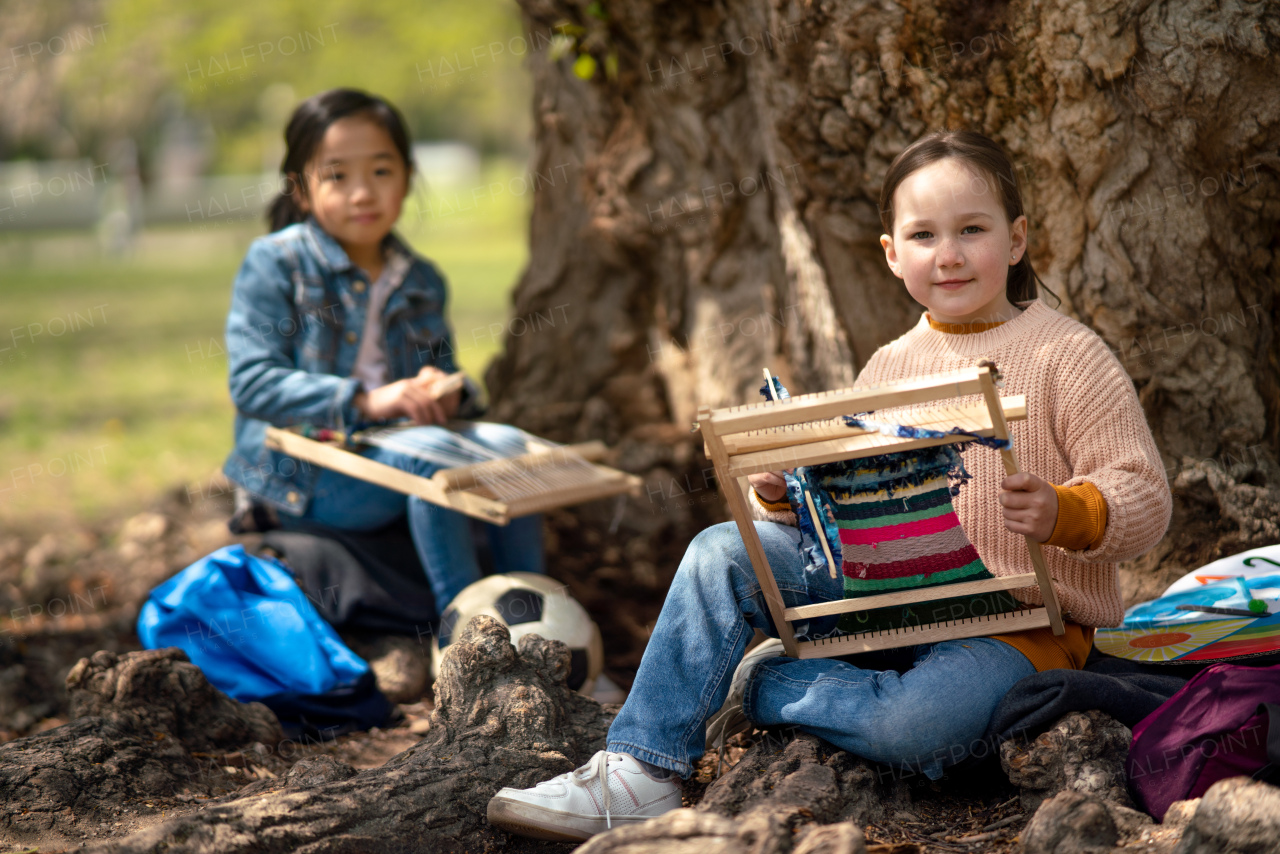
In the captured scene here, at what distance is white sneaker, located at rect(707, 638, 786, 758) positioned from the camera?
268cm

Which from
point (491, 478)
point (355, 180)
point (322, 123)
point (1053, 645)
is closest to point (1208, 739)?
point (1053, 645)

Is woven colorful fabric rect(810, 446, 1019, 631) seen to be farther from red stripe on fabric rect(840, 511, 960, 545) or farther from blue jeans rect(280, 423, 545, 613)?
blue jeans rect(280, 423, 545, 613)

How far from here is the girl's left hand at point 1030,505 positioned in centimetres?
227

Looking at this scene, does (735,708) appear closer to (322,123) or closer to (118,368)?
(322,123)

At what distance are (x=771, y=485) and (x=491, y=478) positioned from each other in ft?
3.87

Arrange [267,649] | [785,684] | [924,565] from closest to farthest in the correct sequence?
[924,565]
[785,684]
[267,649]

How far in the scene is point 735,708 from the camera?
2.71 m

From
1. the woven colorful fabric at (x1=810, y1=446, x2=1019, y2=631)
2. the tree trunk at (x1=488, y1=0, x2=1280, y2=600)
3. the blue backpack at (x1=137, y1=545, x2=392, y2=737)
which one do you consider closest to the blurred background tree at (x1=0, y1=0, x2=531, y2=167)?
the tree trunk at (x1=488, y1=0, x2=1280, y2=600)

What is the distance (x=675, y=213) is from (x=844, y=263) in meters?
1.17

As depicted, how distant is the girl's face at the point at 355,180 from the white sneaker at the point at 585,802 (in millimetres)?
2362

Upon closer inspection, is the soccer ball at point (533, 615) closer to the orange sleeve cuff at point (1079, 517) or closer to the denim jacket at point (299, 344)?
the denim jacket at point (299, 344)

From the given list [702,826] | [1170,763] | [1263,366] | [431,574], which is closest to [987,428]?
[1170,763]

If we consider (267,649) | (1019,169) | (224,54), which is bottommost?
(267,649)

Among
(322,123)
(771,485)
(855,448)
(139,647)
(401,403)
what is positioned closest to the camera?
(855,448)
